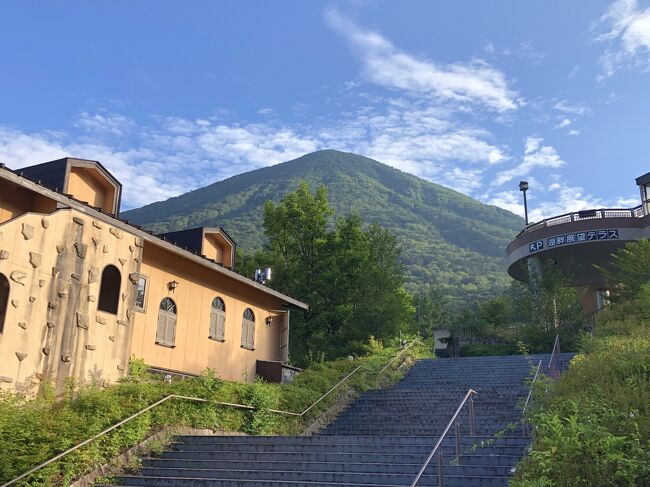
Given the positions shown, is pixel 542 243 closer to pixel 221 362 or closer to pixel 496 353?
pixel 496 353

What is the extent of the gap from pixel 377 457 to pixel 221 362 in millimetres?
9163

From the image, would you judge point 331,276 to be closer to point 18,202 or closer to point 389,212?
point 18,202

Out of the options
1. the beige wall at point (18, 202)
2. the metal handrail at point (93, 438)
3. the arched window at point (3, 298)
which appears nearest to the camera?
the metal handrail at point (93, 438)

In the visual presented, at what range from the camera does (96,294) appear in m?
13.7

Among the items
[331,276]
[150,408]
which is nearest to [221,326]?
[150,408]

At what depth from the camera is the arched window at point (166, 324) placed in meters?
17.0

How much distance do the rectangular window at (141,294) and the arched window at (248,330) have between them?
5.02 m

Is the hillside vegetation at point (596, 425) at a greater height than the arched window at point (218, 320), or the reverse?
the arched window at point (218, 320)

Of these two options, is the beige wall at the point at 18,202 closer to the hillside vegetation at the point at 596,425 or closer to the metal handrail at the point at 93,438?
the metal handrail at the point at 93,438

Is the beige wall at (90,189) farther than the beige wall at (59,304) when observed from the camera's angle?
Yes

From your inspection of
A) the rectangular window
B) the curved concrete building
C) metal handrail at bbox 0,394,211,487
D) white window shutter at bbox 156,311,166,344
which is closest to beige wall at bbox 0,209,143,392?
the rectangular window

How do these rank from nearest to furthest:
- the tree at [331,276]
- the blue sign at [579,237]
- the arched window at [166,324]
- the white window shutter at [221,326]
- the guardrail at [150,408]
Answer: the guardrail at [150,408]
the arched window at [166,324]
the white window shutter at [221,326]
the tree at [331,276]
the blue sign at [579,237]

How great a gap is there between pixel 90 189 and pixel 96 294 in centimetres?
482

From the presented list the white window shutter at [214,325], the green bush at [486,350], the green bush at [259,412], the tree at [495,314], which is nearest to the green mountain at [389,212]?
the tree at [495,314]
